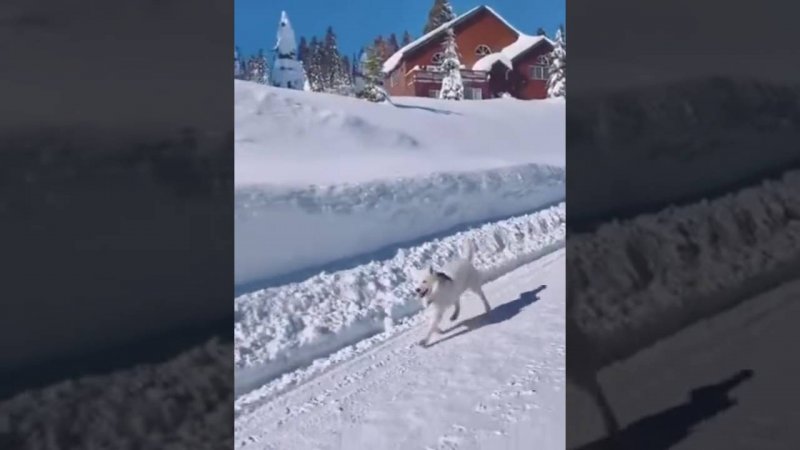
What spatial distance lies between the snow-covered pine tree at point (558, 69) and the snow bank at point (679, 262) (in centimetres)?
51

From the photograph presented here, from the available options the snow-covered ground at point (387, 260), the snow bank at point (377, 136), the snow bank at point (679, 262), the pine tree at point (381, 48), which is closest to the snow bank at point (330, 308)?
the snow-covered ground at point (387, 260)

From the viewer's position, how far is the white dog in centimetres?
287

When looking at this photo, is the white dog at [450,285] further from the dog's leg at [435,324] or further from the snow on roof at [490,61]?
the snow on roof at [490,61]

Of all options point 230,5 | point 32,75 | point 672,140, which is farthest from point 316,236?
point 672,140

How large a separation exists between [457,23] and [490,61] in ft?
0.58

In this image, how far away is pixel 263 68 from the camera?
271cm

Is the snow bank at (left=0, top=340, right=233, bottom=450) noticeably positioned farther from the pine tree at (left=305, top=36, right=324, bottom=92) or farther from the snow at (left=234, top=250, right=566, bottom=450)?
the pine tree at (left=305, top=36, right=324, bottom=92)

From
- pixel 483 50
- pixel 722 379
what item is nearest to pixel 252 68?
pixel 483 50

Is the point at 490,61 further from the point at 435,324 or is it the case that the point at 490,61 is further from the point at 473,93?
the point at 435,324

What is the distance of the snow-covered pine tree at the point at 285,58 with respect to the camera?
2.71 metres

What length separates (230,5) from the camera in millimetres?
2662

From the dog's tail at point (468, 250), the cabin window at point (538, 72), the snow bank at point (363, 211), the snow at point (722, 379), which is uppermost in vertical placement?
the cabin window at point (538, 72)

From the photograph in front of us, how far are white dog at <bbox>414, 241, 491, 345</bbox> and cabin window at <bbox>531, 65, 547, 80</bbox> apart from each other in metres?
0.60

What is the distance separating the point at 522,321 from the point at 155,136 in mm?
1318
